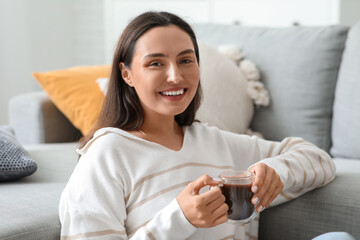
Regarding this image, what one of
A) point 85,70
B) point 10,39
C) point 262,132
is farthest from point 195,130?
point 10,39

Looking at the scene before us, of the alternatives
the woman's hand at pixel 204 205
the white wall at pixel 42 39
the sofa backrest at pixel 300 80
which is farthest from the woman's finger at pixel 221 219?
the white wall at pixel 42 39

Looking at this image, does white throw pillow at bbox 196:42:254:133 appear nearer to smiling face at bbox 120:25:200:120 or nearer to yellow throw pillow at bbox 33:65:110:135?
yellow throw pillow at bbox 33:65:110:135

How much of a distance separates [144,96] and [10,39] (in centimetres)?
264

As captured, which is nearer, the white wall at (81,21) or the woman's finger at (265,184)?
the woman's finger at (265,184)

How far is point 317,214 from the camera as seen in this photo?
4.54ft

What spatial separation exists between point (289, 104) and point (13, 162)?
107 centimetres

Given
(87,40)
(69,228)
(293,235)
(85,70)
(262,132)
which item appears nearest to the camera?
(69,228)

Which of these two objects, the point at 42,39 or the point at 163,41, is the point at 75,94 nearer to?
the point at 163,41

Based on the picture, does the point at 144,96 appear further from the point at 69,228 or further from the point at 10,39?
the point at 10,39

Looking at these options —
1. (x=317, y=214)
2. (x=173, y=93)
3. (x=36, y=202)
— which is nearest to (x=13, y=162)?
(x=36, y=202)

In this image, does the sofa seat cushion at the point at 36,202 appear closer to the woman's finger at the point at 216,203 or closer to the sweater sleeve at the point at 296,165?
the woman's finger at the point at 216,203

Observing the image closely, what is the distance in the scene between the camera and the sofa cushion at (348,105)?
1.93 meters

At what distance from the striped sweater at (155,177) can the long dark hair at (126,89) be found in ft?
0.23

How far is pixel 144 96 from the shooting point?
1.25 m
